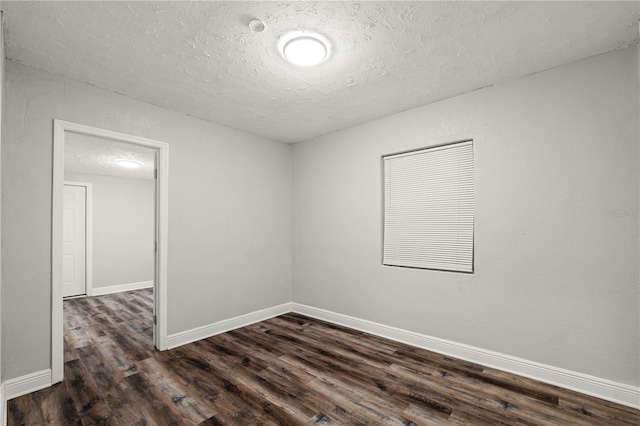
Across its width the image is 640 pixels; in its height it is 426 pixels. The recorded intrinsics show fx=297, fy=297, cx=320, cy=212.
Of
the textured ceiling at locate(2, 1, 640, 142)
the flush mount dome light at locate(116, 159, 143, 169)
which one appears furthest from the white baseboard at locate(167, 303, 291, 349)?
the flush mount dome light at locate(116, 159, 143, 169)

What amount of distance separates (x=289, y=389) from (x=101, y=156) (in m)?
4.68

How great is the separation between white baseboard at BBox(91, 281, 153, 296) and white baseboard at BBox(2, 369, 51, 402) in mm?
4216

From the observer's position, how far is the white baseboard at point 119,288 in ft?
19.8

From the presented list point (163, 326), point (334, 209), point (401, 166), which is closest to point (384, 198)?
point (401, 166)

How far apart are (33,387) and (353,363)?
8.73ft

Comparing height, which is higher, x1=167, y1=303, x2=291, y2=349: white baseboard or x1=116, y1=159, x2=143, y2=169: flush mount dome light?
x1=116, y1=159, x2=143, y2=169: flush mount dome light

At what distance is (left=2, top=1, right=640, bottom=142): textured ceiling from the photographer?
1824mm

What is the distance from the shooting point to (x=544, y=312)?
2498 mm

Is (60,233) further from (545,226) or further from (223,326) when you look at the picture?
(545,226)

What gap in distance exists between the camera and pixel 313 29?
6.53 feet

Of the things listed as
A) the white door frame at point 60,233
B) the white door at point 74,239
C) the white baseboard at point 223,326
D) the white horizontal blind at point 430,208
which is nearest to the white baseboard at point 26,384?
the white door frame at point 60,233

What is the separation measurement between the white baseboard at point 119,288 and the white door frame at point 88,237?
4.3 inches

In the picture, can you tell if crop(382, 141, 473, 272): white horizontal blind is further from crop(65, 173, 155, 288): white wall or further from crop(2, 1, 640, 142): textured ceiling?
crop(65, 173, 155, 288): white wall

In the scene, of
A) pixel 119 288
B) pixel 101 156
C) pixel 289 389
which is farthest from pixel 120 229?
pixel 289 389
